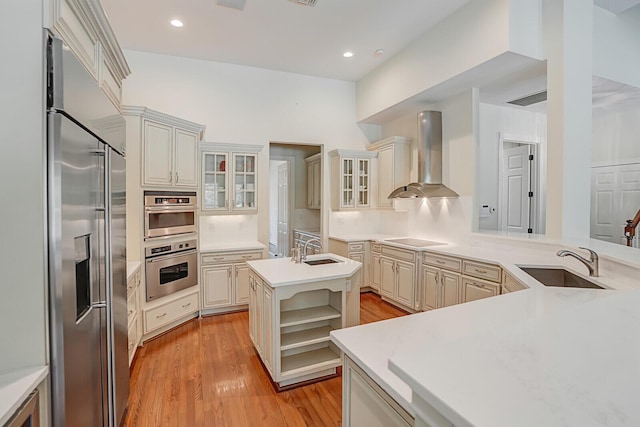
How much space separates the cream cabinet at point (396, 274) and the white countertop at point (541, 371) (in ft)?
9.38

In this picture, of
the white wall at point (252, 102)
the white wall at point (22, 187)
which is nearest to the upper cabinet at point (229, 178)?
the white wall at point (252, 102)

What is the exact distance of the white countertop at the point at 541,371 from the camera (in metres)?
0.53

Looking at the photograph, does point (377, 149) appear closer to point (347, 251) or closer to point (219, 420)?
point (347, 251)

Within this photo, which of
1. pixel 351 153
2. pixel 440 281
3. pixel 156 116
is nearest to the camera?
pixel 156 116

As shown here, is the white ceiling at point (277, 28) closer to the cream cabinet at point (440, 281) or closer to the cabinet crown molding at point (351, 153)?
the cabinet crown molding at point (351, 153)

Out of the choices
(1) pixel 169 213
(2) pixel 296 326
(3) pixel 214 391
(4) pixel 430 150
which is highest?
(4) pixel 430 150

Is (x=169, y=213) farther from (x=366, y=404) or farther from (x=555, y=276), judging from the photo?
(x=555, y=276)

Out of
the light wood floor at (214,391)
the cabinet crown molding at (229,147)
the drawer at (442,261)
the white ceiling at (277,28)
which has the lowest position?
the light wood floor at (214,391)

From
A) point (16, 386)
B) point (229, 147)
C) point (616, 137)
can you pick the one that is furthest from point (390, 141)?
point (16, 386)

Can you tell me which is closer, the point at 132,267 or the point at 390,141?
the point at 132,267

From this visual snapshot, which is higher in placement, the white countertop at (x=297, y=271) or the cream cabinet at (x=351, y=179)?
the cream cabinet at (x=351, y=179)

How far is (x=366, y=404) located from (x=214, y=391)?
1723 millimetres

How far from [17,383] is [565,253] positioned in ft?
9.40

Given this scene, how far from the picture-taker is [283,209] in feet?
24.0
